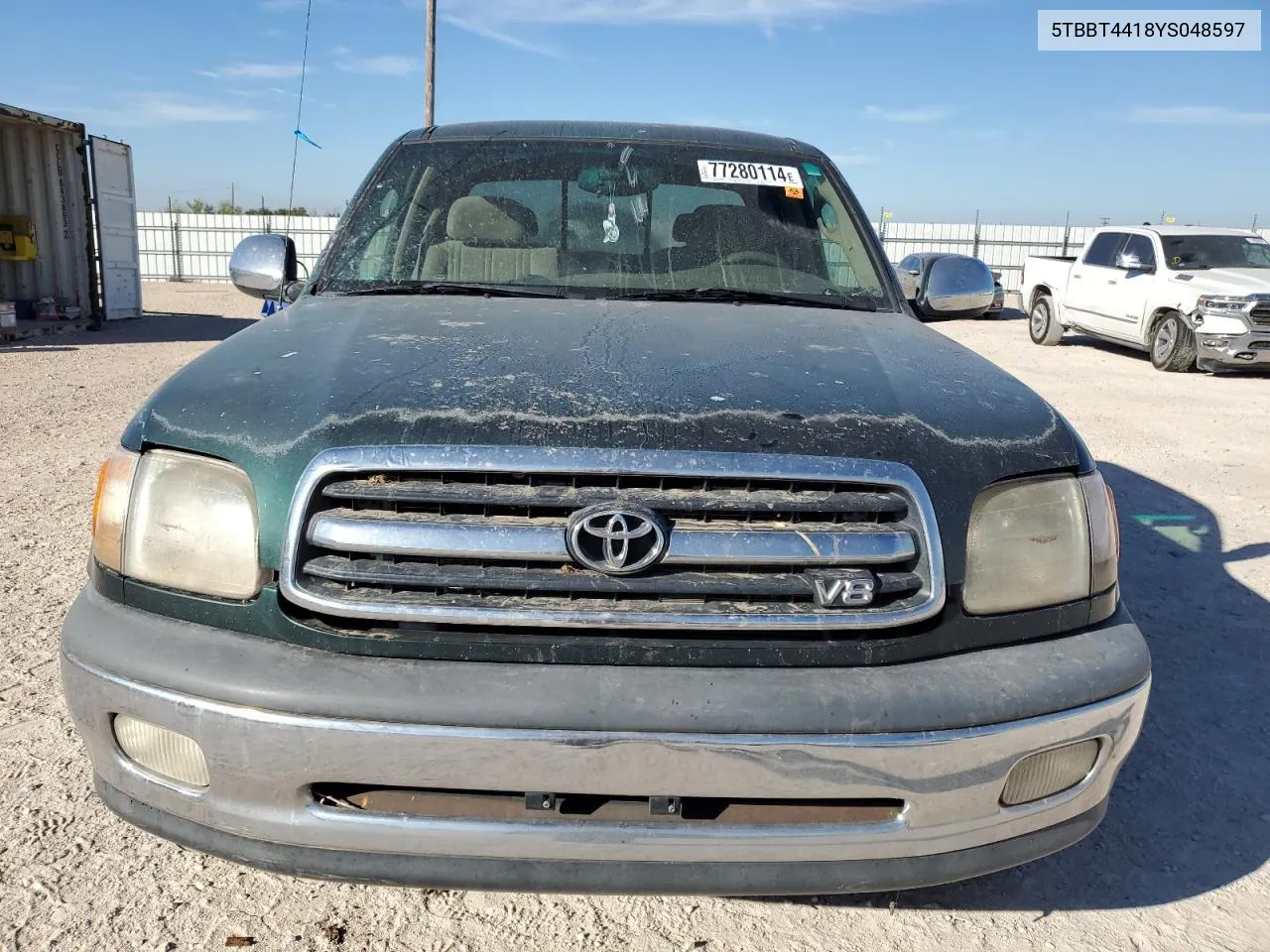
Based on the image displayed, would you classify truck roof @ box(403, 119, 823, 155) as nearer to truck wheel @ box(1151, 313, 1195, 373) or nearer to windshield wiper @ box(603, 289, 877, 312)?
windshield wiper @ box(603, 289, 877, 312)

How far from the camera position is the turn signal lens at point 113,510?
2.01 m

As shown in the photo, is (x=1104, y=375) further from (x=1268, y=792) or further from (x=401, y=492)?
(x=401, y=492)

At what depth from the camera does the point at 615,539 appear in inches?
70.9

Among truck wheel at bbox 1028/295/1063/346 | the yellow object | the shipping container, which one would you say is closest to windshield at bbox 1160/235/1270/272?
truck wheel at bbox 1028/295/1063/346

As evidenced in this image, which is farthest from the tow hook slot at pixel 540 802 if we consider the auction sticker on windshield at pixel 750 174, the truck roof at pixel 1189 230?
the truck roof at pixel 1189 230

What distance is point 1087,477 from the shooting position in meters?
2.13

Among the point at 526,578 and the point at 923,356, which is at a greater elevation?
the point at 923,356

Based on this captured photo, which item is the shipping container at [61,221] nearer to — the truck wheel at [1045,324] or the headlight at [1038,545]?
the truck wheel at [1045,324]

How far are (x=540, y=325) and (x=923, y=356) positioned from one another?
3.22 ft

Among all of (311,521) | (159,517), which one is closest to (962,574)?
(311,521)

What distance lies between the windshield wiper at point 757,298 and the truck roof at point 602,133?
742mm

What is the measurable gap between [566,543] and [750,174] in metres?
2.08

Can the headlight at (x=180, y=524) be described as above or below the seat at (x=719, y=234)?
below

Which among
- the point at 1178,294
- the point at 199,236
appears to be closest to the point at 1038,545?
the point at 1178,294
